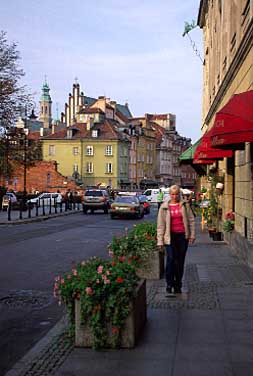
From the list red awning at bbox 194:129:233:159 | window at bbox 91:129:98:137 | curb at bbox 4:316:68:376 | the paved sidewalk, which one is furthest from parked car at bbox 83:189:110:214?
window at bbox 91:129:98:137

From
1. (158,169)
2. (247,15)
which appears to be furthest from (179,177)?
(247,15)

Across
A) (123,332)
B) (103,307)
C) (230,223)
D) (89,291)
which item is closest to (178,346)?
(123,332)

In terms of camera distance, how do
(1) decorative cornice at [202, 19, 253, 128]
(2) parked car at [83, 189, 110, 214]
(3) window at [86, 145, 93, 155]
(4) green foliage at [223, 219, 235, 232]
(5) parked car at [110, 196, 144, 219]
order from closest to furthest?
(1) decorative cornice at [202, 19, 253, 128] → (4) green foliage at [223, 219, 235, 232] → (5) parked car at [110, 196, 144, 219] → (2) parked car at [83, 189, 110, 214] → (3) window at [86, 145, 93, 155]

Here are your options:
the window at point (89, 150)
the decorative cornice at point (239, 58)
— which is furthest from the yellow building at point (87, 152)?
the decorative cornice at point (239, 58)

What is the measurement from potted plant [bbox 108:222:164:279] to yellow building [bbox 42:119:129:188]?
8855 cm

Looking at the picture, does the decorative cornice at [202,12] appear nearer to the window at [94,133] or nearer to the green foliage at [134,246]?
the green foliage at [134,246]

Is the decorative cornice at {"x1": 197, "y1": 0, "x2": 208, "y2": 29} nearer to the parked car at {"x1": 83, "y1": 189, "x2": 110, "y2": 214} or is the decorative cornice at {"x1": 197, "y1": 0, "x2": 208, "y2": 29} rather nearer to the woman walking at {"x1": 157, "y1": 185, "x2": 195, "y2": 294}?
the parked car at {"x1": 83, "y1": 189, "x2": 110, "y2": 214}

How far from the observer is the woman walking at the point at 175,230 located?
10.2 meters

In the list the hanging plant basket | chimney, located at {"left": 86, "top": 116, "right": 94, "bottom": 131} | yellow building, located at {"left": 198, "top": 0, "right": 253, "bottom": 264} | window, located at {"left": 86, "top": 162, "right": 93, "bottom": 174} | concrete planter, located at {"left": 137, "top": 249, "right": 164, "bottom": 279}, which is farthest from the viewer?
chimney, located at {"left": 86, "top": 116, "right": 94, "bottom": 131}

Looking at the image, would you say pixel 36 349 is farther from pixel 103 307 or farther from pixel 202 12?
pixel 202 12

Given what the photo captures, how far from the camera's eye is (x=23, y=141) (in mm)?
45156

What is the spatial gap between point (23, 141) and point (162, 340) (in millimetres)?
38989

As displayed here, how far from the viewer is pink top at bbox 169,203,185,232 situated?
1023 cm

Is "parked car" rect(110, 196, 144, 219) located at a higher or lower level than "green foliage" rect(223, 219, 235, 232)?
lower
